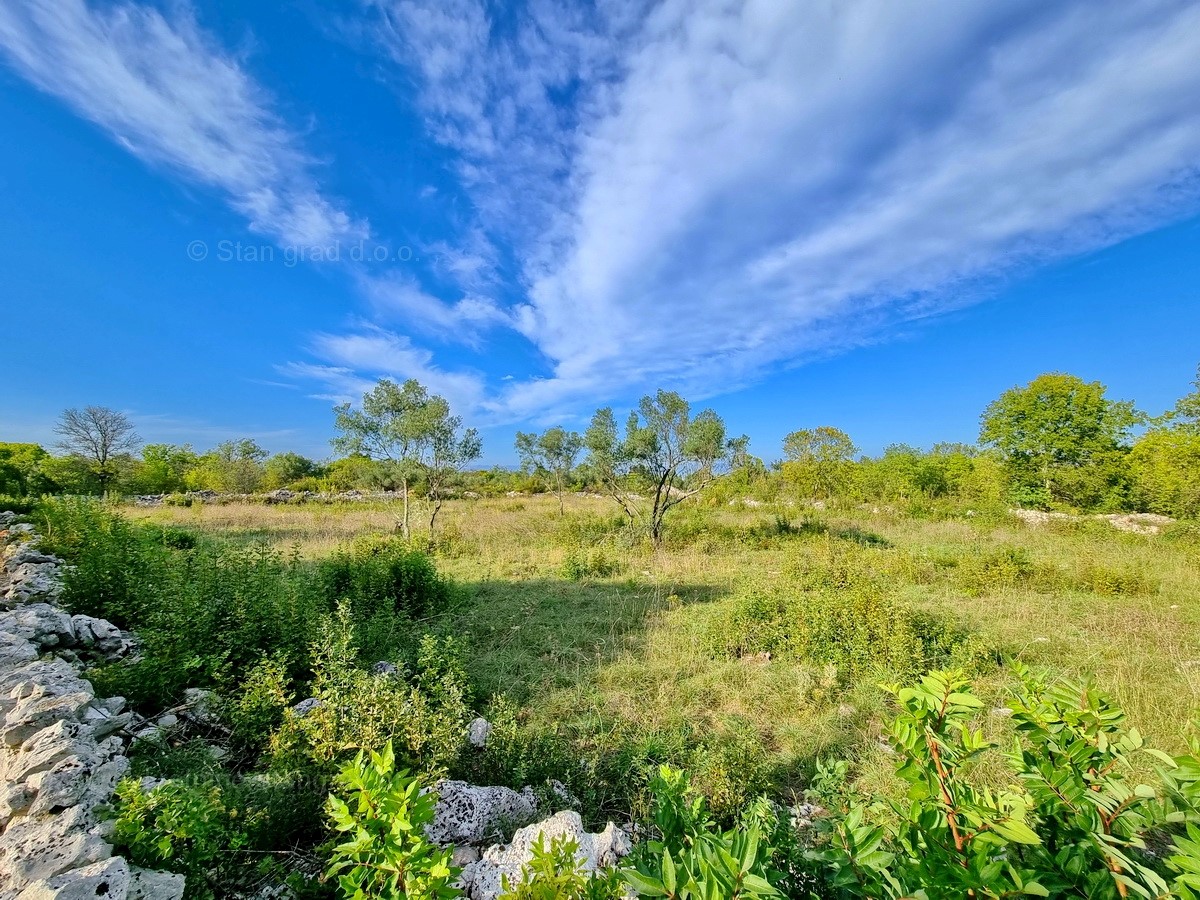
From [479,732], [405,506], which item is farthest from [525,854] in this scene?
[405,506]

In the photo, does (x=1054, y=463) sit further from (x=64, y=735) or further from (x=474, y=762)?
(x=64, y=735)

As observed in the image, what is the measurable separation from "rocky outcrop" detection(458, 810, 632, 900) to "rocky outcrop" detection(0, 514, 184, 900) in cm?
108

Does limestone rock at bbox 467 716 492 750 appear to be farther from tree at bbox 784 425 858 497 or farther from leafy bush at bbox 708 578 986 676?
tree at bbox 784 425 858 497

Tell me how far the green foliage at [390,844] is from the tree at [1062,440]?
19.0 meters

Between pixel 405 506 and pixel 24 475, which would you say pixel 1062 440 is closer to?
pixel 405 506

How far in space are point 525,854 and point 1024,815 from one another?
1.93 metres

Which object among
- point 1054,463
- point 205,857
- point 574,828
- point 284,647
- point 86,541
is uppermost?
point 1054,463

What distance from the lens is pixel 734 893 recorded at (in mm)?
819

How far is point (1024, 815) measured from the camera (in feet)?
3.56

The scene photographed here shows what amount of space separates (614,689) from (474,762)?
1.79 metres

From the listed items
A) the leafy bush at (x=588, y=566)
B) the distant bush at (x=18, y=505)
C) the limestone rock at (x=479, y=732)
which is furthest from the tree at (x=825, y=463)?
the distant bush at (x=18, y=505)

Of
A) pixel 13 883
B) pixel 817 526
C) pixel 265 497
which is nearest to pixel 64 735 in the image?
pixel 13 883

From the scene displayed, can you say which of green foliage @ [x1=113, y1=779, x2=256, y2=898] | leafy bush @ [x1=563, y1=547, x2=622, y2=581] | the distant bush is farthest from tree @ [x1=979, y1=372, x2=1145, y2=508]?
the distant bush

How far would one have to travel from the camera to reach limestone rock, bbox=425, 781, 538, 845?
92.1 inches
